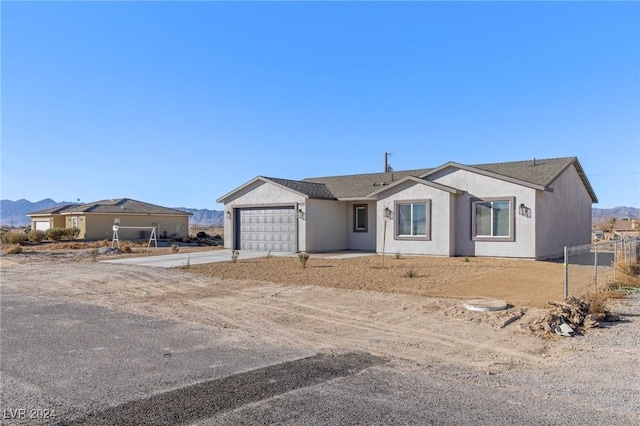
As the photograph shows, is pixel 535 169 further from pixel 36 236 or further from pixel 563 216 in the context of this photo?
pixel 36 236

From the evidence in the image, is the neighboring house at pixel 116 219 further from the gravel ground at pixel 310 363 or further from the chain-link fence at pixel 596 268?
the chain-link fence at pixel 596 268

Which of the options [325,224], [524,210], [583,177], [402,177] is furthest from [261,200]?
[583,177]

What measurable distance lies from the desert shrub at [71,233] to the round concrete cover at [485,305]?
3698cm

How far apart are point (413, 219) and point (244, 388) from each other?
1737cm

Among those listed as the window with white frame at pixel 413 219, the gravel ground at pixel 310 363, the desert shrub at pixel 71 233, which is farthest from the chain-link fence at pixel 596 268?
the desert shrub at pixel 71 233

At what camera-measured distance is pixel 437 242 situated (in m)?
21.0

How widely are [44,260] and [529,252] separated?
21.8m

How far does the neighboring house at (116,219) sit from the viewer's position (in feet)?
133

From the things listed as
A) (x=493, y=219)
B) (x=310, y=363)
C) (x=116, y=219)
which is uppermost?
(x=116, y=219)

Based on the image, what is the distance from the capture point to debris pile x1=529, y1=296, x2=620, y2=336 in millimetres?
8125

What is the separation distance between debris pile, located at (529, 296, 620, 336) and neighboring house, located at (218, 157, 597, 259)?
1035cm

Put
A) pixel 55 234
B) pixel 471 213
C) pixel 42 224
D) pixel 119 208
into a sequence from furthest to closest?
pixel 42 224 → pixel 119 208 → pixel 55 234 → pixel 471 213

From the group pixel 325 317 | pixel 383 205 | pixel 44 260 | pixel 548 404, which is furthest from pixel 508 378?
pixel 44 260

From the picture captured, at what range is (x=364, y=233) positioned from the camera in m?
25.6
